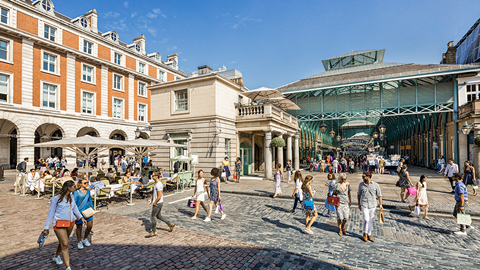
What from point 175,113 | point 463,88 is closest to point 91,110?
point 175,113

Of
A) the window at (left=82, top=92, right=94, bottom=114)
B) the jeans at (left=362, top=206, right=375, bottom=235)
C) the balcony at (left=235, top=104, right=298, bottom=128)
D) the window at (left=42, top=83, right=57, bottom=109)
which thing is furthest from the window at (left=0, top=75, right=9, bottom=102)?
the jeans at (left=362, top=206, right=375, bottom=235)

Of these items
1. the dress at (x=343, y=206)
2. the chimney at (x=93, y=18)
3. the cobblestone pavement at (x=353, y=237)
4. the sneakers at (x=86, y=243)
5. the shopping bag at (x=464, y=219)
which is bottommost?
the cobblestone pavement at (x=353, y=237)

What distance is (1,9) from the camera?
906 inches

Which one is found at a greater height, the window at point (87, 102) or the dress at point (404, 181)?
the window at point (87, 102)

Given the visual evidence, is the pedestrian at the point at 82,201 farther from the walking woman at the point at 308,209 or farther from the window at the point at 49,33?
the window at the point at 49,33

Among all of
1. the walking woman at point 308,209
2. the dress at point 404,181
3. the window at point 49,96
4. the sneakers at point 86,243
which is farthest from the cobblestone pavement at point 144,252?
the window at point 49,96

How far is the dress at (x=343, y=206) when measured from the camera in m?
6.78

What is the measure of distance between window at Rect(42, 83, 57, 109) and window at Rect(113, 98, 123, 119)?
7.75 metres

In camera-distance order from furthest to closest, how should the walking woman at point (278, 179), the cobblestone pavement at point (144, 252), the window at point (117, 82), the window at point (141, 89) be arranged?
the window at point (141, 89)
the window at point (117, 82)
the walking woman at point (278, 179)
the cobblestone pavement at point (144, 252)

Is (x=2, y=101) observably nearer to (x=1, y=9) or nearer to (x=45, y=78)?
(x=45, y=78)

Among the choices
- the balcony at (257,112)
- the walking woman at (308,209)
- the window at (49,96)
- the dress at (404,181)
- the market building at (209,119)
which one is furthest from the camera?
the window at (49,96)

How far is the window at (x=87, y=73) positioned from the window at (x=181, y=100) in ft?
61.8

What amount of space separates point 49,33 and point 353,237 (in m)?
34.9

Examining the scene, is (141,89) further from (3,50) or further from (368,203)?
(368,203)
